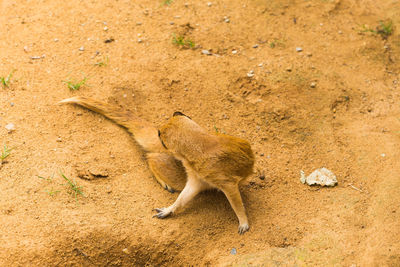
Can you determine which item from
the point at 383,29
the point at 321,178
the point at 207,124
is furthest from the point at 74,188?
the point at 383,29

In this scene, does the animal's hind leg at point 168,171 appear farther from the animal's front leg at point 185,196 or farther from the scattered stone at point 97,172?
the scattered stone at point 97,172

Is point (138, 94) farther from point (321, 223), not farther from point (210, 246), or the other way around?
point (321, 223)

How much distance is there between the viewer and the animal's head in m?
3.06

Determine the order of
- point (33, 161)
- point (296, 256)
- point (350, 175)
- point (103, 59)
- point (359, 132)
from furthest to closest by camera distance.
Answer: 1. point (103, 59)
2. point (359, 132)
3. point (350, 175)
4. point (33, 161)
5. point (296, 256)

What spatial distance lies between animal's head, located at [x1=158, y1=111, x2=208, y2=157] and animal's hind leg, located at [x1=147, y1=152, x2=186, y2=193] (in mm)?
266

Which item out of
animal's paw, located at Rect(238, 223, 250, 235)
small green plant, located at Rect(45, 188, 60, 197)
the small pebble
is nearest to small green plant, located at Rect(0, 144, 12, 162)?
small green plant, located at Rect(45, 188, 60, 197)

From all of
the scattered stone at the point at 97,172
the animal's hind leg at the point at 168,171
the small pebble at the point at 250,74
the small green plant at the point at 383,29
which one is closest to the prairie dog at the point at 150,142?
the animal's hind leg at the point at 168,171

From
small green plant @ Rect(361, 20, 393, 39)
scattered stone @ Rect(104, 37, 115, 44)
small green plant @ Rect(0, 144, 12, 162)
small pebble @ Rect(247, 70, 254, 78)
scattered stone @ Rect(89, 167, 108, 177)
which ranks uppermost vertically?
scattered stone @ Rect(104, 37, 115, 44)

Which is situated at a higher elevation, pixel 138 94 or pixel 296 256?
pixel 138 94

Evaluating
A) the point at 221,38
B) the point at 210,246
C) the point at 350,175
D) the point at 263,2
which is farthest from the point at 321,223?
the point at 263,2

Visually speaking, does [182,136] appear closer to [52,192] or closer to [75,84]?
[52,192]

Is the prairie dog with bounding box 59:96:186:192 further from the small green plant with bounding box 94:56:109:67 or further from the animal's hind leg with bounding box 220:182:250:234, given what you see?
the small green plant with bounding box 94:56:109:67

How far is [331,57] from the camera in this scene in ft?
15.1

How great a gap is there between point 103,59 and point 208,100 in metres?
1.34
